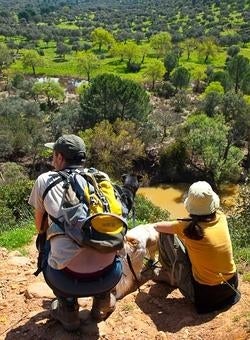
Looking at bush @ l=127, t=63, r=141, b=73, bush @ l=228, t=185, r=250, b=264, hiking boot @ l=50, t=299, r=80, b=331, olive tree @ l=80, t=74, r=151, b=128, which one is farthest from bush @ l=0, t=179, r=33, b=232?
bush @ l=127, t=63, r=141, b=73

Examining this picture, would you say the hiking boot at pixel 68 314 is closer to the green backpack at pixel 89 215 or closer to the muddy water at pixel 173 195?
the green backpack at pixel 89 215

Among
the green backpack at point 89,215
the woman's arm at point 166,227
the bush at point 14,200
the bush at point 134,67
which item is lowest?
the bush at point 134,67

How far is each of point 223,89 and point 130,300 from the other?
57.7m

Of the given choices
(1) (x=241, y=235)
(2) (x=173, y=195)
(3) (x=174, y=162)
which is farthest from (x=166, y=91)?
(1) (x=241, y=235)

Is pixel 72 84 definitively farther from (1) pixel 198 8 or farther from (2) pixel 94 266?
(1) pixel 198 8

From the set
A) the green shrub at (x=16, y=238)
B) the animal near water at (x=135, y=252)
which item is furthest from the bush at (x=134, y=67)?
the animal near water at (x=135, y=252)

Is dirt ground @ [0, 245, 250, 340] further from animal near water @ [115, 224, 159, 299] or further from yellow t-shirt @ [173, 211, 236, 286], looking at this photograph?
yellow t-shirt @ [173, 211, 236, 286]

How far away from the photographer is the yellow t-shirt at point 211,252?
20.1 feet

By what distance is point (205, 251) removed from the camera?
20.2 ft

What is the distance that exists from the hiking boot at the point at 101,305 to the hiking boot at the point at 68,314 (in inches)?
9.7

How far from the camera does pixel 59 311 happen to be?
18.4 ft

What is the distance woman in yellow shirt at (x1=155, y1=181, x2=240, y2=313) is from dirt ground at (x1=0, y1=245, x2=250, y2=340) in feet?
0.62

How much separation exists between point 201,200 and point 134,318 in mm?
1668

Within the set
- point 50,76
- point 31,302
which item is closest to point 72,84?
point 50,76
